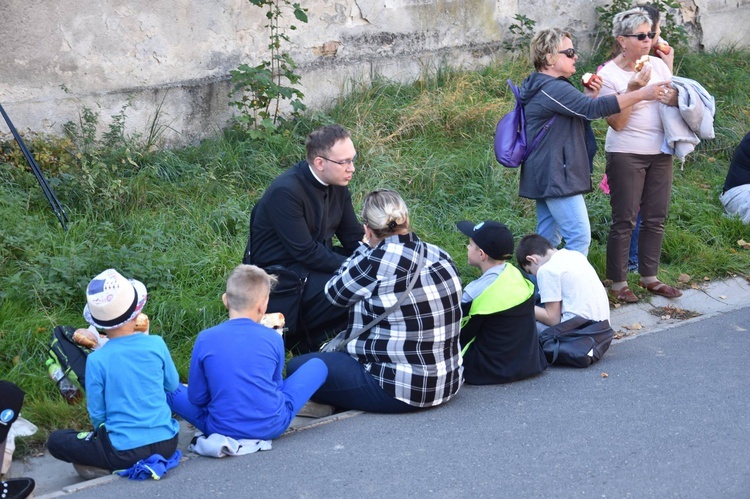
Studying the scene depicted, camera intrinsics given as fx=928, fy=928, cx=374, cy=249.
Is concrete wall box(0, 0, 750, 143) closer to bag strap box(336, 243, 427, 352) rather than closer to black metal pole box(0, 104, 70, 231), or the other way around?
black metal pole box(0, 104, 70, 231)

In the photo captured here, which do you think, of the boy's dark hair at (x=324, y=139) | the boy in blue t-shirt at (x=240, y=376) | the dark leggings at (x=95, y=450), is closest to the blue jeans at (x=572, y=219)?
the boy's dark hair at (x=324, y=139)

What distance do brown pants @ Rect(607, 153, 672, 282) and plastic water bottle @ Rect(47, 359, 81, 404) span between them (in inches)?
147

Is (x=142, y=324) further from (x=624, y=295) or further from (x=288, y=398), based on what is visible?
(x=624, y=295)

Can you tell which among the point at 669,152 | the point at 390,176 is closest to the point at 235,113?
the point at 390,176

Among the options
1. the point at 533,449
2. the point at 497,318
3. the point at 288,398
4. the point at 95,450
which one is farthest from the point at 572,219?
the point at 95,450

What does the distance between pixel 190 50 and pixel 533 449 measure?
193 inches

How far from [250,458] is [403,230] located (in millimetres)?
1365

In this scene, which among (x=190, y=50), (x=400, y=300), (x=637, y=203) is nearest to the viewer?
(x=400, y=300)

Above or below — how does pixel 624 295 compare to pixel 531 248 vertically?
below

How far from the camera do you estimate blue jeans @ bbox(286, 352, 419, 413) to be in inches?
185

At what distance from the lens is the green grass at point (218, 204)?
5484 millimetres

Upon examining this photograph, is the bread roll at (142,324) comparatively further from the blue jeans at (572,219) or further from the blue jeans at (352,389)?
the blue jeans at (572,219)

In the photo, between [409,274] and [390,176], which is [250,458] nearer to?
[409,274]

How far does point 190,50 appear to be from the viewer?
25.6 ft
